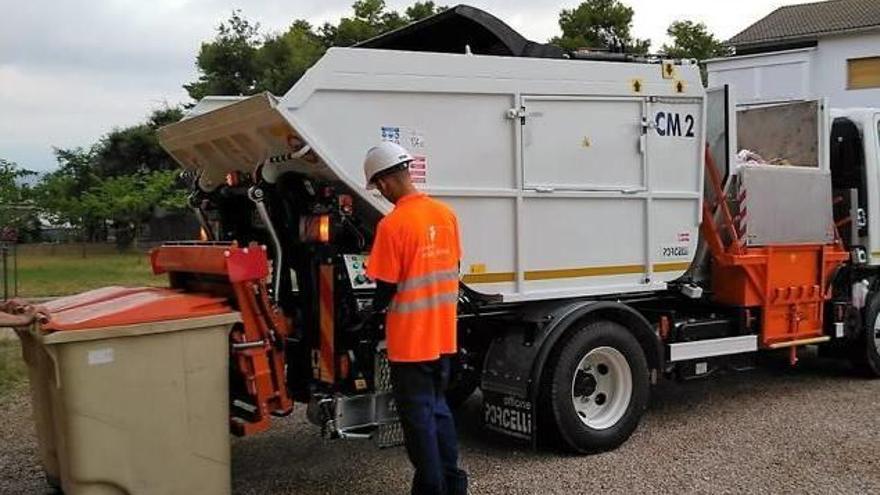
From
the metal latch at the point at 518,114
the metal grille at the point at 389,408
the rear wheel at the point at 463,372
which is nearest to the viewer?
the metal grille at the point at 389,408

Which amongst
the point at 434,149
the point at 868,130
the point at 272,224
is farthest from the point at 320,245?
the point at 868,130

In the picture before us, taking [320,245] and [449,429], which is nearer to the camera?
[449,429]

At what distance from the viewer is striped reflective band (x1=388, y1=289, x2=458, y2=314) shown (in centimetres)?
460

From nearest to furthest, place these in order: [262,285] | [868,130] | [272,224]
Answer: [262,285] → [272,224] → [868,130]

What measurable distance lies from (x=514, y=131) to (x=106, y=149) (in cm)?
3715

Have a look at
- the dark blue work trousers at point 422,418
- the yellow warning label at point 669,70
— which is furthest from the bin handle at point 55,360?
the yellow warning label at point 669,70

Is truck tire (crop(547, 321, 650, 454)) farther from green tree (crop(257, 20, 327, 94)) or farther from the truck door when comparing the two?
green tree (crop(257, 20, 327, 94))

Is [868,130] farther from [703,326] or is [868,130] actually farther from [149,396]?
[149,396]

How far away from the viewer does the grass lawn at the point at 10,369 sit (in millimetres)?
8570

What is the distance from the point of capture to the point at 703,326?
6.86 meters

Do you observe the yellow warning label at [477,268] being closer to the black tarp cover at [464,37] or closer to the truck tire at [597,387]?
the truck tire at [597,387]

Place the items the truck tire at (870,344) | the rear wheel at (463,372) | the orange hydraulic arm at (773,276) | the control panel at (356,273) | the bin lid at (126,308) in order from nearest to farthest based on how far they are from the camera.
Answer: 1. the bin lid at (126,308)
2. the control panel at (356,273)
3. the rear wheel at (463,372)
4. the orange hydraulic arm at (773,276)
5. the truck tire at (870,344)

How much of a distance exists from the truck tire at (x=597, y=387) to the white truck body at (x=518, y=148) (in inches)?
12.9

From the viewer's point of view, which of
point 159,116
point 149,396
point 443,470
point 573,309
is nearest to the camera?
point 149,396
